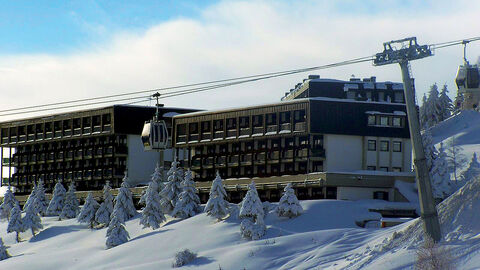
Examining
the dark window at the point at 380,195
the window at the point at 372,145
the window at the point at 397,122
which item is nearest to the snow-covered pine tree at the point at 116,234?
the dark window at the point at 380,195

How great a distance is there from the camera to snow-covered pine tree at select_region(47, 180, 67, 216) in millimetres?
112250

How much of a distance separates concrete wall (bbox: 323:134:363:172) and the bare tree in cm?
4515

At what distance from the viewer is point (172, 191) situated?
95812 millimetres

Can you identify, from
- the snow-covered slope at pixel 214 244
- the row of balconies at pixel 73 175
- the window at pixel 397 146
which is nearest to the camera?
the snow-covered slope at pixel 214 244

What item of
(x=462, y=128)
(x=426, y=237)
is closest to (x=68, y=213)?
(x=426, y=237)

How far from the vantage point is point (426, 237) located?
51250 millimetres

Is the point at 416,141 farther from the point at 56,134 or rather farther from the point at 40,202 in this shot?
the point at 56,134

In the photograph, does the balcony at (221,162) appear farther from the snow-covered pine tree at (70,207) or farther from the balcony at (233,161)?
the snow-covered pine tree at (70,207)

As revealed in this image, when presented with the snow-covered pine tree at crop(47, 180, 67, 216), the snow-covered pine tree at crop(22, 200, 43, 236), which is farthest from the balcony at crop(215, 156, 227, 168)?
the snow-covered pine tree at crop(22, 200, 43, 236)

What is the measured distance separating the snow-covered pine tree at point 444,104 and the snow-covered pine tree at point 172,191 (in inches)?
3818

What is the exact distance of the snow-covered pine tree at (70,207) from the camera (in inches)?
4299

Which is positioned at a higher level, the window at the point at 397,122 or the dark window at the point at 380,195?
the window at the point at 397,122

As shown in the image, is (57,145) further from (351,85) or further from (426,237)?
(426,237)

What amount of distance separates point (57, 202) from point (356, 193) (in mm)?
40071
